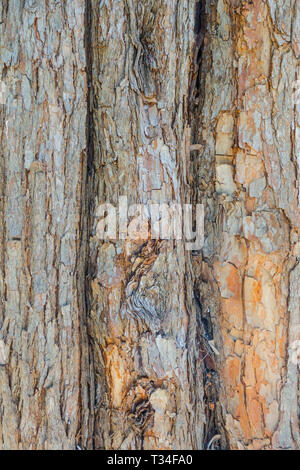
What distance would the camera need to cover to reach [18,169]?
1.14 metres

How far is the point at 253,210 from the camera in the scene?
116 cm

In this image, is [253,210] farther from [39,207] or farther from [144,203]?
[39,207]

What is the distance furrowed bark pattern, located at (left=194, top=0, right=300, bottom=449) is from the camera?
3.72 ft

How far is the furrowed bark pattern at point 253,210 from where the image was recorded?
3.72 feet

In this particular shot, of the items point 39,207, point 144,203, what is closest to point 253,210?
point 144,203

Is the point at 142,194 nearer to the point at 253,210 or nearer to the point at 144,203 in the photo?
the point at 144,203

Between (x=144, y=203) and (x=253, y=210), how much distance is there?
31cm

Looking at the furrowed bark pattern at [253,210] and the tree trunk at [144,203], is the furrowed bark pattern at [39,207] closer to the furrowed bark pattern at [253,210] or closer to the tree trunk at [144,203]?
the tree trunk at [144,203]

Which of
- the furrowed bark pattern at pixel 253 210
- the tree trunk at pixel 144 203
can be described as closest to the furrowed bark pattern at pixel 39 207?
the tree trunk at pixel 144 203

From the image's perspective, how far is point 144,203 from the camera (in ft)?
3.81

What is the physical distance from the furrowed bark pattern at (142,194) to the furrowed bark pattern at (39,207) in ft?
0.23

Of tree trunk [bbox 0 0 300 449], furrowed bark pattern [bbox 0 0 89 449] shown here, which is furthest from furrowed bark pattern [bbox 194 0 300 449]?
furrowed bark pattern [bbox 0 0 89 449]
